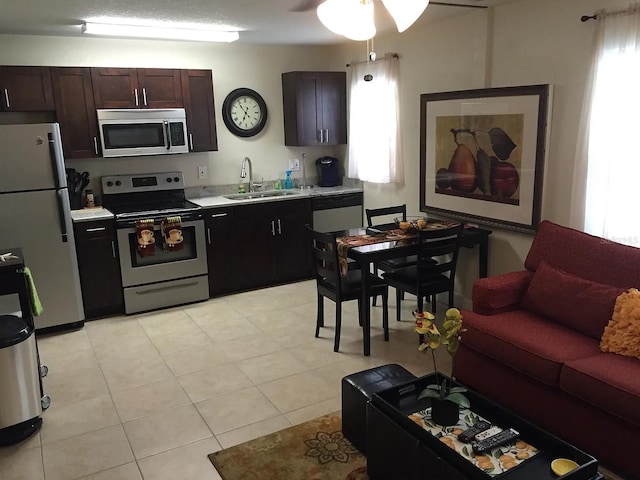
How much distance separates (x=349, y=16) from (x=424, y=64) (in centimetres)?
240

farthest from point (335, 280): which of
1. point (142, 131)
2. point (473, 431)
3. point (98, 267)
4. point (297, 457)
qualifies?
point (142, 131)

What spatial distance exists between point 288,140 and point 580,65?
3.14 m

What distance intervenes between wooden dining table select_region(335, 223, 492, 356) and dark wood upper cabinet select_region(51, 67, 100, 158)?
7.95 ft

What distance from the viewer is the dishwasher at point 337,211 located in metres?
5.50

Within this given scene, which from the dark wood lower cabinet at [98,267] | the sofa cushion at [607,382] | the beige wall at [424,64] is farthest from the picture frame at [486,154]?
the dark wood lower cabinet at [98,267]

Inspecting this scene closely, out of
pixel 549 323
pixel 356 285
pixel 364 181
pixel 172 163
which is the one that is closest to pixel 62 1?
pixel 172 163

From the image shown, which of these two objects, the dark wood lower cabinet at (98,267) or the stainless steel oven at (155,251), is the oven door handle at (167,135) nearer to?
the stainless steel oven at (155,251)

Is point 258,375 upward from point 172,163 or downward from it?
downward

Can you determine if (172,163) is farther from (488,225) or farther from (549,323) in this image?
(549,323)

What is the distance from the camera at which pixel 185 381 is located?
3.50 meters

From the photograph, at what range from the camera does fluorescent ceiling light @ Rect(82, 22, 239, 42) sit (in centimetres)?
422

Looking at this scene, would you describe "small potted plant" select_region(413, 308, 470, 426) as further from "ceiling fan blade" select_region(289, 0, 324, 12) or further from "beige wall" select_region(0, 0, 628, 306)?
"ceiling fan blade" select_region(289, 0, 324, 12)

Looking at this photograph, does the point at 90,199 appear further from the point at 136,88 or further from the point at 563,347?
the point at 563,347

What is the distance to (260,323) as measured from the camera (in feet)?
14.7
